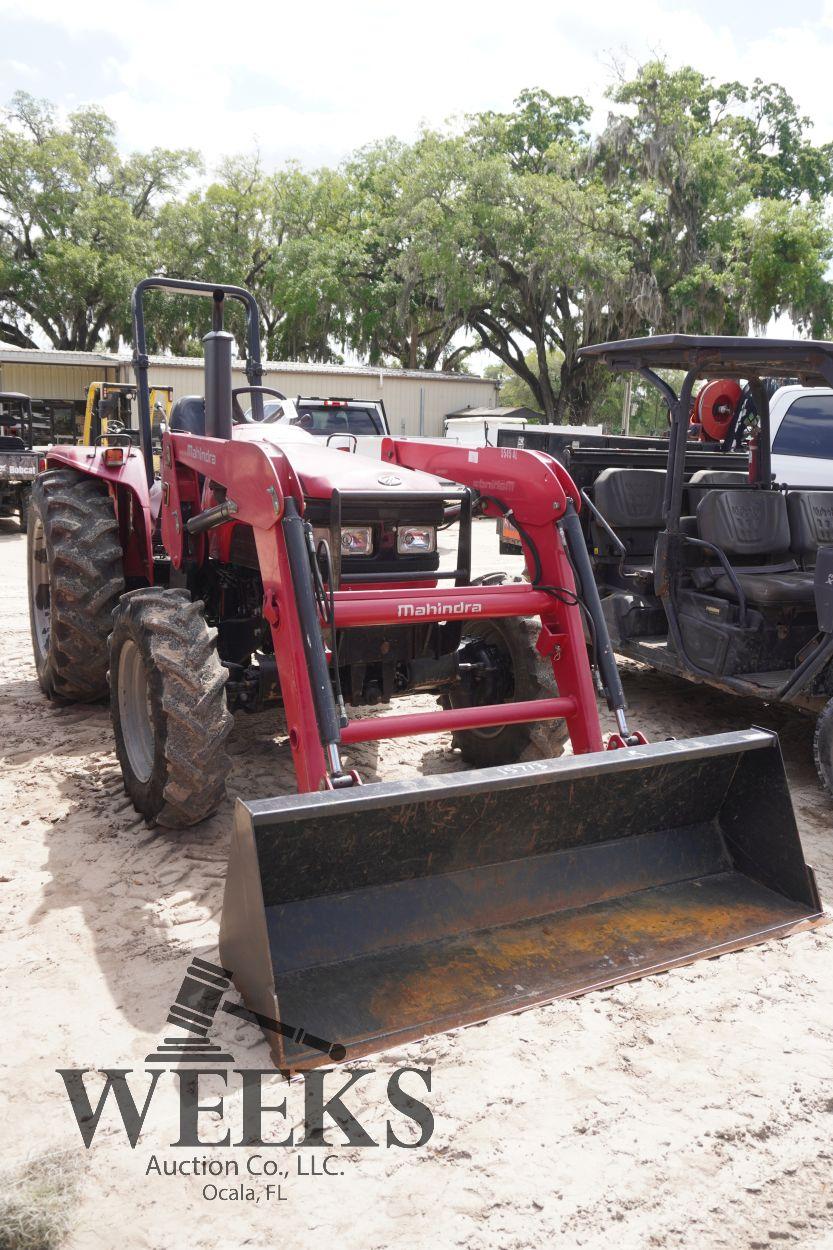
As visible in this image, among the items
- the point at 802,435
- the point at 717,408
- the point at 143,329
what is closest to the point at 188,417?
the point at 143,329

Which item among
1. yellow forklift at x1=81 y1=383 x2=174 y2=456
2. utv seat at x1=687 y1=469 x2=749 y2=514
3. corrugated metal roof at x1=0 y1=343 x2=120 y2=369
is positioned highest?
corrugated metal roof at x1=0 y1=343 x2=120 y2=369

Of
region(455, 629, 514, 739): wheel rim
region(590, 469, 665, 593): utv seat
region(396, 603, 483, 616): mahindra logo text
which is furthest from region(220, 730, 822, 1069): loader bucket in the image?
region(590, 469, 665, 593): utv seat

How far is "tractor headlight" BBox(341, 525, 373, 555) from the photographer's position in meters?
3.85

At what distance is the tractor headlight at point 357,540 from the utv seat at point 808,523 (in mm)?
3078

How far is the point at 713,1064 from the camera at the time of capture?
8.75ft

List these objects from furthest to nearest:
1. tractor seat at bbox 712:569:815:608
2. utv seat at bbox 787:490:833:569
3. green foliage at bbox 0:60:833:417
→ green foliage at bbox 0:60:833:417 < utv seat at bbox 787:490:833:569 < tractor seat at bbox 712:569:815:608

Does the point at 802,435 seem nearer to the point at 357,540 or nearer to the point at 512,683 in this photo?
the point at 512,683

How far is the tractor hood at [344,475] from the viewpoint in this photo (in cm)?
377

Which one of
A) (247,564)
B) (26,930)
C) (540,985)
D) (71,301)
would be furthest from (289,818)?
(71,301)

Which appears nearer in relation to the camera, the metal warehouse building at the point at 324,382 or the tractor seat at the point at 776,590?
the tractor seat at the point at 776,590

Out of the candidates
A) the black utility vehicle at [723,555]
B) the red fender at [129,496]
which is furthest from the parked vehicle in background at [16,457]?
the black utility vehicle at [723,555]

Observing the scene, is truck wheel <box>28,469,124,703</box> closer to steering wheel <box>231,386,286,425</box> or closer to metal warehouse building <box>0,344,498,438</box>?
steering wheel <box>231,386,286,425</box>

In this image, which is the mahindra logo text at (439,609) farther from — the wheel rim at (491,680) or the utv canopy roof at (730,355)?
the utv canopy roof at (730,355)

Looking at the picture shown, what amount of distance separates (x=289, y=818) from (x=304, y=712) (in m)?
0.64
